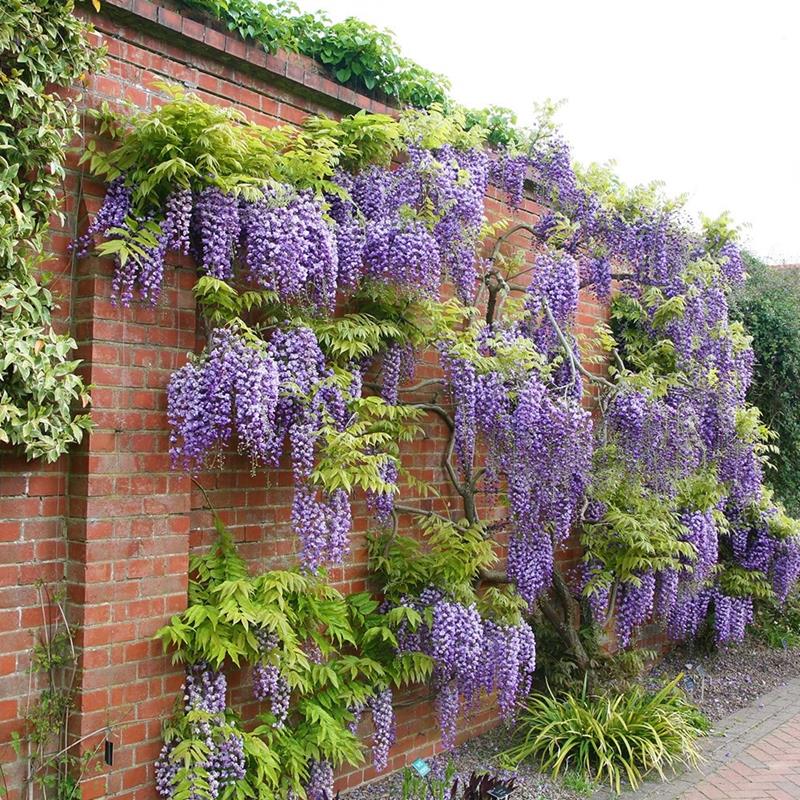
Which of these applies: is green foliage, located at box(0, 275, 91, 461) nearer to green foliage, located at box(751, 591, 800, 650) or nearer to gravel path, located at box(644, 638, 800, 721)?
gravel path, located at box(644, 638, 800, 721)

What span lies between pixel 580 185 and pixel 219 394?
3.18 meters

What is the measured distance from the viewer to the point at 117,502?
3.00m

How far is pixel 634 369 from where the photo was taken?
6145 millimetres

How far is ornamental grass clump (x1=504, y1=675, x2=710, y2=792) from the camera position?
445 centimetres

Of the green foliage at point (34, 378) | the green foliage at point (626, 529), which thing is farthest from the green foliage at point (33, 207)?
the green foliage at point (626, 529)

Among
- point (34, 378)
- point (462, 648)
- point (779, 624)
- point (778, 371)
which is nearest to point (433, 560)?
point (462, 648)

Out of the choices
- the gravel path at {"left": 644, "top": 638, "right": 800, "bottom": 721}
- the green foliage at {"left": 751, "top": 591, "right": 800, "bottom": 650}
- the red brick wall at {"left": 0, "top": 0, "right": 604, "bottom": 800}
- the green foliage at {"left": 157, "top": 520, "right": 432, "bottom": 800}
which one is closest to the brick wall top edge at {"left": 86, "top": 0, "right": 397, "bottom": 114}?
the red brick wall at {"left": 0, "top": 0, "right": 604, "bottom": 800}

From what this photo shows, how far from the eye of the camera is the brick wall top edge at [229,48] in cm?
309

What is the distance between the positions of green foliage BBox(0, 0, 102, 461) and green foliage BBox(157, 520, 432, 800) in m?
0.86

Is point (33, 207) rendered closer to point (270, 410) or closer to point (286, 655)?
point (270, 410)

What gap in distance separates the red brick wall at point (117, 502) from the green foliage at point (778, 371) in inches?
235

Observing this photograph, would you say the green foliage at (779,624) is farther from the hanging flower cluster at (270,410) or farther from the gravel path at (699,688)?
the hanging flower cluster at (270,410)

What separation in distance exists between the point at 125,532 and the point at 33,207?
1177 millimetres

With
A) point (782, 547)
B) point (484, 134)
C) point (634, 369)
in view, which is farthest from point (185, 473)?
point (782, 547)
